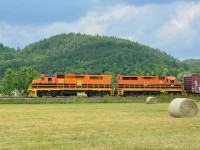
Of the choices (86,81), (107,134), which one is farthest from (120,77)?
(107,134)

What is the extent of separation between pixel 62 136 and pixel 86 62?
172 meters

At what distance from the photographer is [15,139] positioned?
622 inches

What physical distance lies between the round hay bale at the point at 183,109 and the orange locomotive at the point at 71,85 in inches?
1485

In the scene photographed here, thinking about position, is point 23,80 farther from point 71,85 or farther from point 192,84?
point 192,84

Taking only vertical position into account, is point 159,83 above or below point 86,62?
below

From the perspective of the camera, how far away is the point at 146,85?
65.2 metres

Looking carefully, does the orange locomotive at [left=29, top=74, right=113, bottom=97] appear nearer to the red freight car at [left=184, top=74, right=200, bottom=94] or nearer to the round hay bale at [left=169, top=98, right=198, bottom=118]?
the red freight car at [left=184, top=74, right=200, bottom=94]

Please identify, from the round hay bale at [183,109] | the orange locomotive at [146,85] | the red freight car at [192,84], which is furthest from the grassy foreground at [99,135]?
the red freight car at [192,84]

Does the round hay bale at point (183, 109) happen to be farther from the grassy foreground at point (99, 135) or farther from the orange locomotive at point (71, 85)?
the orange locomotive at point (71, 85)

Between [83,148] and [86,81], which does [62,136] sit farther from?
[86,81]

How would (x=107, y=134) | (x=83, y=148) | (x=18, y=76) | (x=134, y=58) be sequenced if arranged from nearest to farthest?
1. (x=83, y=148)
2. (x=107, y=134)
3. (x=18, y=76)
4. (x=134, y=58)

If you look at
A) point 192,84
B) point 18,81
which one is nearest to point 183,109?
point 192,84

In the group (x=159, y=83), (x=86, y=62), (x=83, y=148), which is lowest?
(x=83, y=148)

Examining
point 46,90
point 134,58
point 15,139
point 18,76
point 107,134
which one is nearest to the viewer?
point 15,139
